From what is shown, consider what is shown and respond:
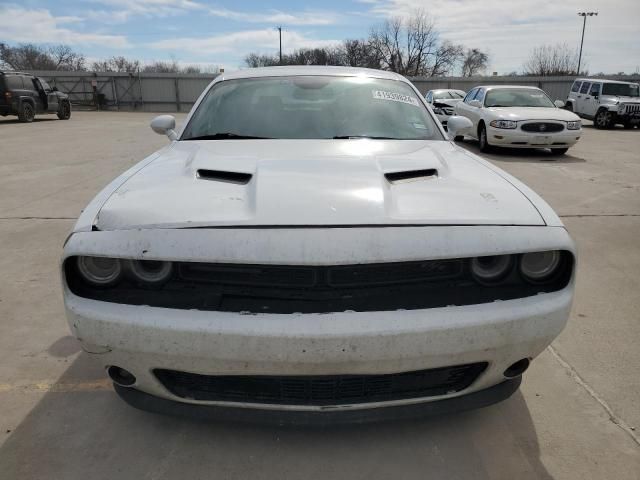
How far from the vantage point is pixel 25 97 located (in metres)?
18.3

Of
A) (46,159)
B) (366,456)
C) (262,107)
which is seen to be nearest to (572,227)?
(262,107)

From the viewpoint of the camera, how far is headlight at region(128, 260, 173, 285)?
1.75m

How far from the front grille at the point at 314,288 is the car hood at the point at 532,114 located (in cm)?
901

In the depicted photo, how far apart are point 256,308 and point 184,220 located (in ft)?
1.29

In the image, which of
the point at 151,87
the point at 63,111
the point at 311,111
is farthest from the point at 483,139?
the point at 151,87

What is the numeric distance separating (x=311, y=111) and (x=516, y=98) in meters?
9.50

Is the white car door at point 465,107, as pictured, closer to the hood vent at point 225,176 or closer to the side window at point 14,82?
the hood vent at point 225,176

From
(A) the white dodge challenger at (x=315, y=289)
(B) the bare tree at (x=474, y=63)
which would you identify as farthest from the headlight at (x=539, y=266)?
(B) the bare tree at (x=474, y=63)

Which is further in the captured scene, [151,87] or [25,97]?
[151,87]

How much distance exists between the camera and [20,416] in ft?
7.05

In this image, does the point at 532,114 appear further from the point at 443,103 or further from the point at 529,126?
the point at 443,103

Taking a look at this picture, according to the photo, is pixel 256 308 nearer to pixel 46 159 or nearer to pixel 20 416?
pixel 20 416

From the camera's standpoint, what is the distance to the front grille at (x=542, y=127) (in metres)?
9.81

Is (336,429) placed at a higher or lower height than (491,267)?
lower
